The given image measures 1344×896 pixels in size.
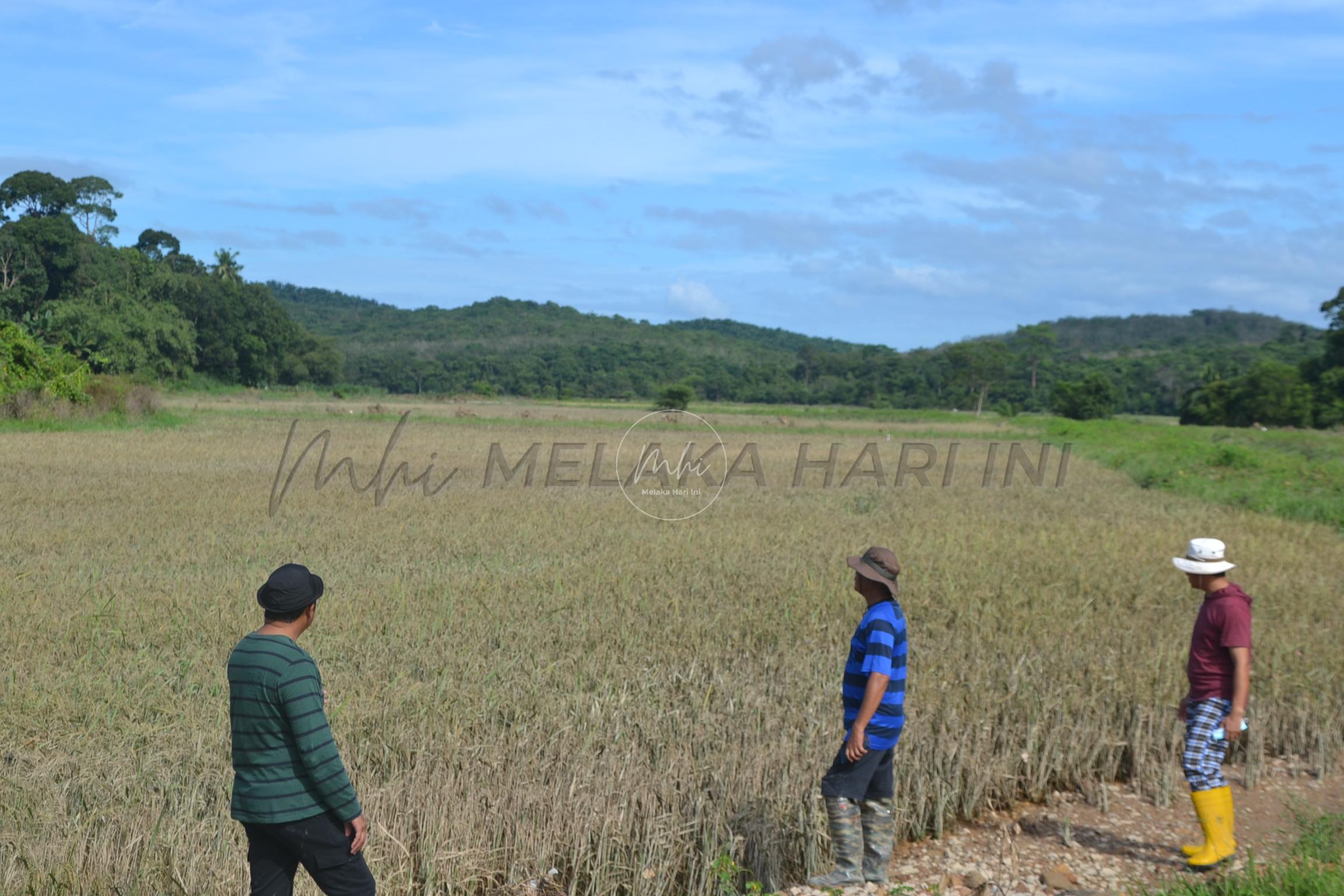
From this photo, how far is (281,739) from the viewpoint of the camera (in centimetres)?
326

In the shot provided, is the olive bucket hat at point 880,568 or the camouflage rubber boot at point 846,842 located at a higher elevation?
the olive bucket hat at point 880,568

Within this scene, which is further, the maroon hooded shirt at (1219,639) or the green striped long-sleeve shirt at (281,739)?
the maroon hooded shirt at (1219,639)

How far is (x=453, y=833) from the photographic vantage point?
4305 millimetres

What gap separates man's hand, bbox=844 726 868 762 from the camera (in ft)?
13.6

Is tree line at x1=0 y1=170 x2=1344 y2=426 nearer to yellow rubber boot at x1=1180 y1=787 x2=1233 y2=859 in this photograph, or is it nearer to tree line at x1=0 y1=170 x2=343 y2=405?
tree line at x1=0 y1=170 x2=343 y2=405

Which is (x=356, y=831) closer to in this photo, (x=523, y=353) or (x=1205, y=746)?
(x=1205, y=746)

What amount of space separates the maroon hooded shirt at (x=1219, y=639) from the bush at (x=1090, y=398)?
70.3 m

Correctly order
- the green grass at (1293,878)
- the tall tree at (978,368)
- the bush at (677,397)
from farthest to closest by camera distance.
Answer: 1. the tall tree at (978,368)
2. the bush at (677,397)
3. the green grass at (1293,878)

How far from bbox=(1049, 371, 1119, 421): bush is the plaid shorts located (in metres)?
70.4

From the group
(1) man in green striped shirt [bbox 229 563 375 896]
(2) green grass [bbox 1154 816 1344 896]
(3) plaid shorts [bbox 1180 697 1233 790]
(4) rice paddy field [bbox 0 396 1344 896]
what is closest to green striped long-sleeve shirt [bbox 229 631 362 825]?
(1) man in green striped shirt [bbox 229 563 375 896]

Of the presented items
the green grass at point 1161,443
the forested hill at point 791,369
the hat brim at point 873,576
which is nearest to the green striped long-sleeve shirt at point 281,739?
the hat brim at point 873,576

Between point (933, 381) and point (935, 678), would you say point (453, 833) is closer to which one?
point (935, 678)

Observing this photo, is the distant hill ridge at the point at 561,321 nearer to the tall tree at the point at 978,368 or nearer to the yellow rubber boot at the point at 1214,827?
the tall tree at the point at 978,368

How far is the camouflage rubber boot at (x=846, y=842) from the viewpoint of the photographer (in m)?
4.30
